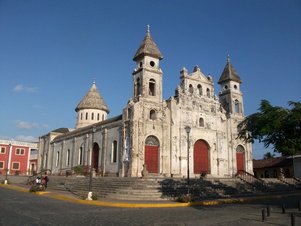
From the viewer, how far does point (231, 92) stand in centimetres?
4497

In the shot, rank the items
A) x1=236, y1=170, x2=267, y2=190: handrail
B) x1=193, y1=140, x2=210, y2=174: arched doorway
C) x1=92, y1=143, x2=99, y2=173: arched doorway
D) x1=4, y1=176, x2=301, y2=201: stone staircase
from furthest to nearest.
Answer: x1=92, y1=143, x2=99, y2=173: arched doorway < x1=193, y1=140, x2=210, y2=174: arched doorway < x1=236, y1=170, x2=267, y2=190: handrail < x1=4, y1=176, x2=301, y2=201: stone staircase

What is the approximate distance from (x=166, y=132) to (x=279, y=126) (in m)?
19.5

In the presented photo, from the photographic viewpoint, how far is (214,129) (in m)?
41.1

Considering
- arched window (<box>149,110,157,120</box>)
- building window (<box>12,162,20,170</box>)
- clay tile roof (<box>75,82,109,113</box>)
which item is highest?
clay tile roof (<box>75,82,109,113</box>)

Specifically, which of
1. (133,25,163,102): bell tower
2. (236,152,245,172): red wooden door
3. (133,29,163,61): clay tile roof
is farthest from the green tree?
(236,152,245,172): red wooden door

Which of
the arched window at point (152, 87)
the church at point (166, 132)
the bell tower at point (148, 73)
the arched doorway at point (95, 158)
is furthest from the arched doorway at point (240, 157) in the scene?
the arched doorway at point (95, 158)

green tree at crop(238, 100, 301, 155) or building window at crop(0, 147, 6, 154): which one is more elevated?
building window at crop(0, 147, 6, 154)

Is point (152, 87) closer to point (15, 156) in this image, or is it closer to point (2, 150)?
point (15, 156)

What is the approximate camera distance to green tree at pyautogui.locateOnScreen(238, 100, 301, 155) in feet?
56.6

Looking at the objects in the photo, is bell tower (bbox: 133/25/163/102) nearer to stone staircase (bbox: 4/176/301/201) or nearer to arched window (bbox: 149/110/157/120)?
arched window (bbox: 149/110/157/120)

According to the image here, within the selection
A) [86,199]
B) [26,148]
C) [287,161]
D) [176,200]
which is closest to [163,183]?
[176,200]

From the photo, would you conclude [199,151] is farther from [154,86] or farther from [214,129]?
→ [154,86]

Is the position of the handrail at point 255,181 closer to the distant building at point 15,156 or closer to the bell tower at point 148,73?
the bell tower at point 148,73

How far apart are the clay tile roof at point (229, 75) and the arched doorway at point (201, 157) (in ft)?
38.3
